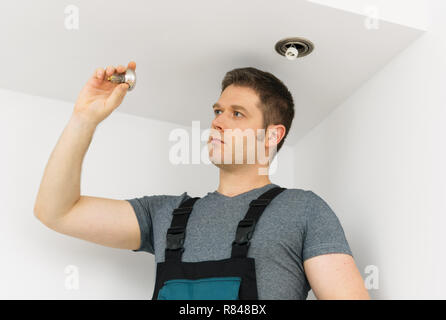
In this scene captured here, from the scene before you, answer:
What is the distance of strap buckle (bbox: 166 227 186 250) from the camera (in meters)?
1.21

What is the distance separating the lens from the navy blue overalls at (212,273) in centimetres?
109

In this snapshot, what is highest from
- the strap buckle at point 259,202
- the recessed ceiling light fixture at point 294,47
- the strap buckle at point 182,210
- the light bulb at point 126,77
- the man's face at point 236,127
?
the recessed ceiling light fixture at point 294,47

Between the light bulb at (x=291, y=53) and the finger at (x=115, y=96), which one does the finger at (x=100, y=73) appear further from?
the light bulb at (x=291, y=53)

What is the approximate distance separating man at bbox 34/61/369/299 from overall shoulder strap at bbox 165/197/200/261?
0.5 inches

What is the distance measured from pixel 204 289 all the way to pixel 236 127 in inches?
17.1

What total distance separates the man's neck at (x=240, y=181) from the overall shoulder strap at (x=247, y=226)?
0.39 ft

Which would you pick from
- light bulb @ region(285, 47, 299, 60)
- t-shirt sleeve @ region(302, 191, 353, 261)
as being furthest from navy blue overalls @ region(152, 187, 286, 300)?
light bulb @ region(285, 47, 299, 60)

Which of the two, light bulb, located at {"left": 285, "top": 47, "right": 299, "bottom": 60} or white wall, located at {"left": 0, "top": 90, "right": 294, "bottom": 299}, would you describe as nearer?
light bulb, located at {"left": 285, "top": 47, "right": 299, "bottom": 60}

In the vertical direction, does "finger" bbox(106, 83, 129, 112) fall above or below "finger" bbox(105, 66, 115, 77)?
below

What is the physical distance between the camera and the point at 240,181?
1.37 m

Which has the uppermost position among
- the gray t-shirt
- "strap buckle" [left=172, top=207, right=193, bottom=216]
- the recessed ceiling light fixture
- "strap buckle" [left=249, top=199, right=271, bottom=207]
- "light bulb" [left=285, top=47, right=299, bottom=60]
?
the recessed ceiling light fixture

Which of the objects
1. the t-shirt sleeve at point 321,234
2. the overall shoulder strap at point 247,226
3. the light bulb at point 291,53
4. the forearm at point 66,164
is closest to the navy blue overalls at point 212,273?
the overall shoulder strap at point 247,226

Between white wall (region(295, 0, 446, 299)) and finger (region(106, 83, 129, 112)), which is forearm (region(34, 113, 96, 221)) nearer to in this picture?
finger (region(106, 83, 129, 112))

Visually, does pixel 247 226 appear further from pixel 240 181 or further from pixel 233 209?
pixel 240 181
